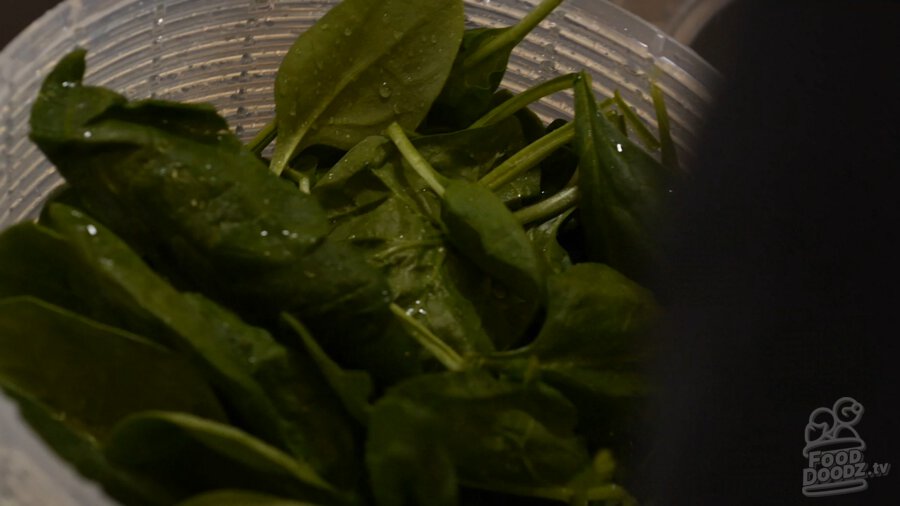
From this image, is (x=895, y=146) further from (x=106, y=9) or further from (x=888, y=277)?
(x=106, y=9)

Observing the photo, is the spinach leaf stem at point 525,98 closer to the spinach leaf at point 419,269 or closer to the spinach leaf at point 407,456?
the spinach leaf at point 419,269

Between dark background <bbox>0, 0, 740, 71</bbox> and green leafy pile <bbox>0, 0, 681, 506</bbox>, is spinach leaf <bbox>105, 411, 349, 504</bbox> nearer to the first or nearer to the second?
green leafy pile <bbox>0, 0, 681, 506</bbox>

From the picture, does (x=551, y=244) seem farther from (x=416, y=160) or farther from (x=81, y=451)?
(x=81, y=451)

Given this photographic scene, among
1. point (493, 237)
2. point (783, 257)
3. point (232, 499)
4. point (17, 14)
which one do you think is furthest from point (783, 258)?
point (17, 14)

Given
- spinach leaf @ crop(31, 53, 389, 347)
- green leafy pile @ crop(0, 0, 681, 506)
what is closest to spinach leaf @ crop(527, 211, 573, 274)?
green leafy pile @ crop(0, 0, 681, 506)

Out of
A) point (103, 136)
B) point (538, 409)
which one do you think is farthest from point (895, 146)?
point (103, 136)
